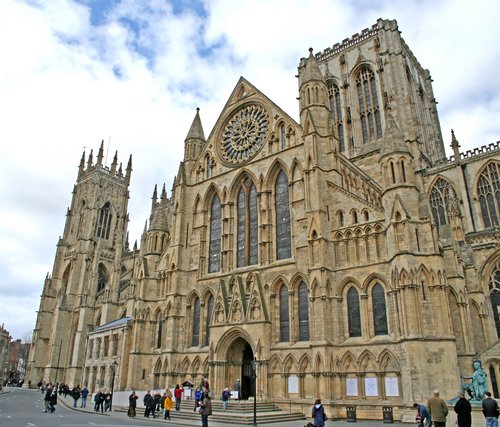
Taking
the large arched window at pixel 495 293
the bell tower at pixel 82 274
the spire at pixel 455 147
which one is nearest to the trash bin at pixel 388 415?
the large arched window at pixel 495 293

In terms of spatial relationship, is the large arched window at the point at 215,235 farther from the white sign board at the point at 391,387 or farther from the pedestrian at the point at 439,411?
the pedestrian at the point at 439,411

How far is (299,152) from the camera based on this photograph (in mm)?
26891

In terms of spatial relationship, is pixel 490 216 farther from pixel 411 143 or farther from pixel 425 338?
pixel 425 338

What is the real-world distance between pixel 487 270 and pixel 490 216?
6.41 metres

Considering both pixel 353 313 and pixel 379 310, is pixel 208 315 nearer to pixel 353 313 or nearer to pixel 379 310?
pixel 353 313

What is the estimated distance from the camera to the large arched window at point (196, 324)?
92.1ft

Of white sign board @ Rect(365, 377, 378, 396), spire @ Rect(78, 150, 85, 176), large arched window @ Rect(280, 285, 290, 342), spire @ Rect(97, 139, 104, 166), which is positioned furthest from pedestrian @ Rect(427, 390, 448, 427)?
spire @ Rect(78, 150, 85, 176)

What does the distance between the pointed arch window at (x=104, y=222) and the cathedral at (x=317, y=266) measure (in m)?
31.9

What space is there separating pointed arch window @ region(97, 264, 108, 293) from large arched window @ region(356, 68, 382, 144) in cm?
4454

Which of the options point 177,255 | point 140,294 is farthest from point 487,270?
point 140,294

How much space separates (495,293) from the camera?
29.7 meters

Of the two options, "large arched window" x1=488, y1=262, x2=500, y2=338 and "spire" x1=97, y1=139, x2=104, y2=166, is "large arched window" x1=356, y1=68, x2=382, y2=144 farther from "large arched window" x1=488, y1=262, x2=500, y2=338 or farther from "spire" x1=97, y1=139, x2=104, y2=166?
"spire" x1=97, y1=139, x2=104, y2=166

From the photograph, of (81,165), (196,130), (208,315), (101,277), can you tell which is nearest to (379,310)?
(208,315)

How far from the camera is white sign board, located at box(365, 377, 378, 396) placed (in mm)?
19781
